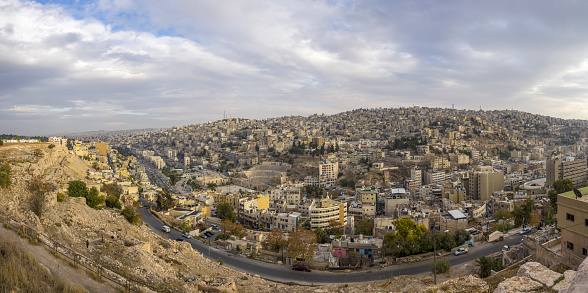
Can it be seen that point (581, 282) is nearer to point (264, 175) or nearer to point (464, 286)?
point (464, 286)

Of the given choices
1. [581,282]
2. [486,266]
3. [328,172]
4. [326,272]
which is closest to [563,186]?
[486,266]

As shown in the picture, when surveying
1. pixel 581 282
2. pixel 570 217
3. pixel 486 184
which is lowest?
pixel 486 184

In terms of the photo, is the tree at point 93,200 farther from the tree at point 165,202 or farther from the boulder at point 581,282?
the boulder at point 581,282

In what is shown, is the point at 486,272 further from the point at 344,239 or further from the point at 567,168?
the point at 567,168

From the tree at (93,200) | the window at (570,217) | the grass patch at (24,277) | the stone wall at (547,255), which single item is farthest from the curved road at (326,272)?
the grass patch at (24,277)

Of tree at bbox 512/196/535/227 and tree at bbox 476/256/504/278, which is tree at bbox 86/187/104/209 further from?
tree at bbox 512/196/535/227

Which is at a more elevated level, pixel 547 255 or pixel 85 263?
pixel 85 263
